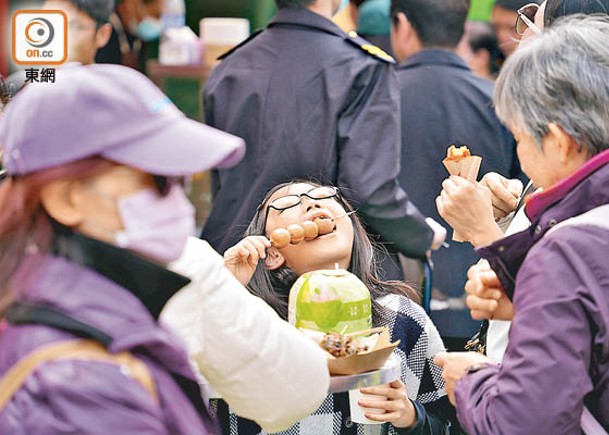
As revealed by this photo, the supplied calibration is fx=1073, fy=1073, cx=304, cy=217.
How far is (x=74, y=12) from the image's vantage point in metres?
4.07

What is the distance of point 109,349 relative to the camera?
159 cm

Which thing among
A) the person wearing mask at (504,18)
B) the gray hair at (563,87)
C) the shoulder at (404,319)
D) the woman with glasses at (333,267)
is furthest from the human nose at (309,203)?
the person wearing mask at (504,18)

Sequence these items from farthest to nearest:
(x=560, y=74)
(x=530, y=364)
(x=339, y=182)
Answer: (x=339, y=182)
(x=560, y=74)
(x=530, y=364)

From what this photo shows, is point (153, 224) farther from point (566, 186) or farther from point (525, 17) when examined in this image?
point (525, 17)

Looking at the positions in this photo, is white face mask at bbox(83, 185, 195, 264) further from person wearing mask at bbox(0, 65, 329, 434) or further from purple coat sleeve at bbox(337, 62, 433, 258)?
purple coat sleeve at bbox(337, 62, 433, 258)

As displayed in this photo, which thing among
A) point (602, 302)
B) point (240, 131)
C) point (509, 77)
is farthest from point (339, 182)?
point (602, 302)

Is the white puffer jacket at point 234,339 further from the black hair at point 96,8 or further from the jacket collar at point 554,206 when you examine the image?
the black hair at point 96,8

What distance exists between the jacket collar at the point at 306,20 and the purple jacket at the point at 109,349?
234 cm

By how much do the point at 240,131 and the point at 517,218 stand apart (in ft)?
4.80

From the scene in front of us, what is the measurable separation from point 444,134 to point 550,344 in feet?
7.33

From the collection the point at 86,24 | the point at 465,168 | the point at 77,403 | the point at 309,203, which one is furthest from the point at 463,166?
the point at 86,24

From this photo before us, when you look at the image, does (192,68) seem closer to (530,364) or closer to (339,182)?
(339,182)

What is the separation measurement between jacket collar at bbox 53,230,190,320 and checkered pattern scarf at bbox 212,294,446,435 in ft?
4.15

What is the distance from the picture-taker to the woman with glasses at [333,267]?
2.92 meters
